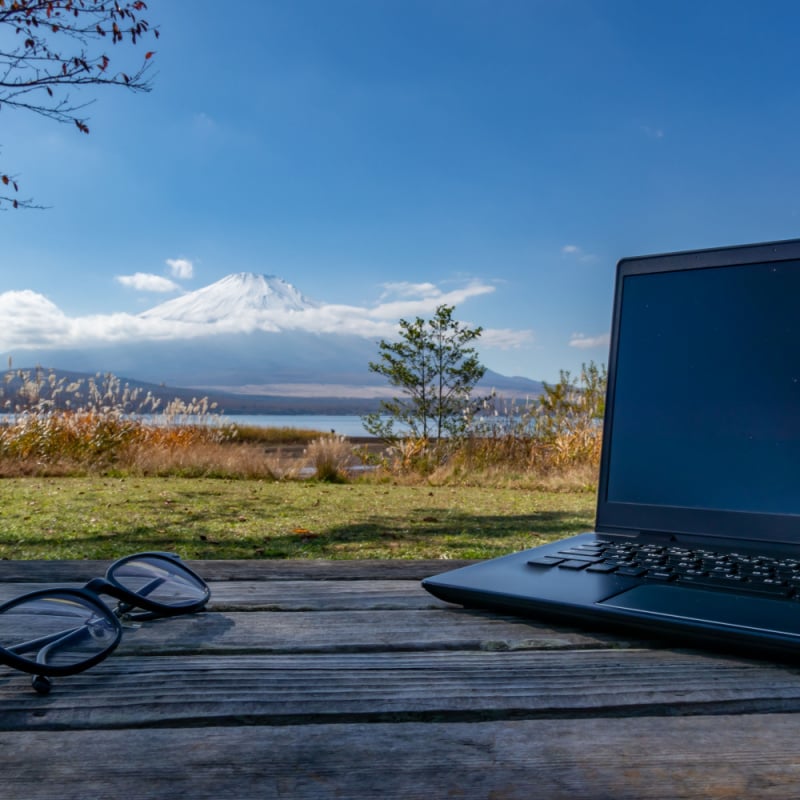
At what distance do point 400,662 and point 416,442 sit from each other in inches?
380

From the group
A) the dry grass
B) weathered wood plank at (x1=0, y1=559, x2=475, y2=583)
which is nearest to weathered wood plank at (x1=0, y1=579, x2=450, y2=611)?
weathered wood plank at (x1=0, y1=559, x2=475, y2=583)

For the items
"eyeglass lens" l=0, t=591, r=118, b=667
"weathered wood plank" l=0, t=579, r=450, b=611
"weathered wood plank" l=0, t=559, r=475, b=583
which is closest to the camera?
"eyeglass lens" l=0, t=591, r=118, b=667

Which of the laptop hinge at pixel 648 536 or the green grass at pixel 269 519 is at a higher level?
the laptop hinge at pixel 648 536

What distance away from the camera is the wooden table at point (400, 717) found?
493 mm

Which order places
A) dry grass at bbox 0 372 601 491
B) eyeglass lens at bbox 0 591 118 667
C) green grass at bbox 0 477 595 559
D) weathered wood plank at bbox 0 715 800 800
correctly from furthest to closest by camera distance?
dry grass at bbox 0 372 601 491, green grass at bbox 0 477 595 559, eyeglass lens at bbox 0 591 118 667, weathered wood plank at bbox 0 715 800 800

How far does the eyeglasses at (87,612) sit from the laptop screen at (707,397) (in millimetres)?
741

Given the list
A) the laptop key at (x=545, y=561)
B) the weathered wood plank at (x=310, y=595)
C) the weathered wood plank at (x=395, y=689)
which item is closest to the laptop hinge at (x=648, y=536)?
the laptop key at (x=545, y=561)

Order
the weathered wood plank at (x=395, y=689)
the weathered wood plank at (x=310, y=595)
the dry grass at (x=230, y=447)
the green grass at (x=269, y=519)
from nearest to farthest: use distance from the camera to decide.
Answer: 1. the weathered wood plank at (x=395, y=689)
2. the weathered wood plank at (x=310, y=595)
3. the green grass at (x=269, y=519)
4. the dry grass at (x=230, y=447)

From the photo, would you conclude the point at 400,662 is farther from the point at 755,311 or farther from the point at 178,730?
the point at 755,311

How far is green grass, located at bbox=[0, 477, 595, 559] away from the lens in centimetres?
402

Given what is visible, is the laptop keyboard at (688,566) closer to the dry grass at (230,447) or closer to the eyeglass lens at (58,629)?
the eyeglass lens at (58,629)

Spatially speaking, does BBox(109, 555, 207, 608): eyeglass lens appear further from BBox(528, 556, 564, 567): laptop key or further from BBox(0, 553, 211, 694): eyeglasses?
BBox(528, 556, 564, 567): laptop key

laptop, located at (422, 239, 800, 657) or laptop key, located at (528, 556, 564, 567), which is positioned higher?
laptop, located at (422, 239, 800, 657)

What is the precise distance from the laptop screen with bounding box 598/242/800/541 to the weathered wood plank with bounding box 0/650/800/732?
0.54 meters
